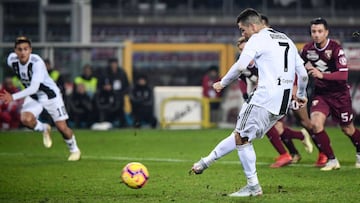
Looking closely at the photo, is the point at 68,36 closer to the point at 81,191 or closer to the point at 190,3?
the point at 190,3

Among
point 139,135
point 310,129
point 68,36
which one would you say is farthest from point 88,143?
point 68,36

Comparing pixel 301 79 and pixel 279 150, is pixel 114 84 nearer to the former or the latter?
pixel 279 150

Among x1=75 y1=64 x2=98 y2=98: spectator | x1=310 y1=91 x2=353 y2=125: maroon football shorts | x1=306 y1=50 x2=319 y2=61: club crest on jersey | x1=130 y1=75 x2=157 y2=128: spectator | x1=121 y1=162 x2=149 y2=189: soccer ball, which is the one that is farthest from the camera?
x1=130 y1=75 x2=157 y2=128: spectator

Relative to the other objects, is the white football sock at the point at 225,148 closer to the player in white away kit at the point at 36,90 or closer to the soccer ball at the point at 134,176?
the soccer ball at the point at 134,176

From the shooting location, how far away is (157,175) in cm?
1342

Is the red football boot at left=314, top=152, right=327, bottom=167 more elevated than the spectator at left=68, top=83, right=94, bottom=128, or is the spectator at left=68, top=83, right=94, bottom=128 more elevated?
the red football boot at left=314, top=152, right=327, bottom=167

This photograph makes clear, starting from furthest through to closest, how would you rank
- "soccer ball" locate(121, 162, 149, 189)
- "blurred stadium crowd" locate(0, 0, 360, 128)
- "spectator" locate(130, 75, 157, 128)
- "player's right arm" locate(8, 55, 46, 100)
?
"blurred stadium crowd" locate(0, 0, 360, 128), "spectator" locate(130, 75, 157, 128), "player's right arm" locate(8, 55, 46, 100), "soccer ball" locate(121, 162, 149, 189)

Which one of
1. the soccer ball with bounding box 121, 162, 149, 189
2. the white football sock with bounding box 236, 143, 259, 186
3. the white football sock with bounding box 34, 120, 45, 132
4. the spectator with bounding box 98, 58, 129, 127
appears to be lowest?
the spectator with bounding box 98, 58, 129, 127

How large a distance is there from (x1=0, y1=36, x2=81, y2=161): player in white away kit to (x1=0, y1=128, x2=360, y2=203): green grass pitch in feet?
1.83

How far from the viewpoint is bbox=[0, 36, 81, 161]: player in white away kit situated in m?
15.5

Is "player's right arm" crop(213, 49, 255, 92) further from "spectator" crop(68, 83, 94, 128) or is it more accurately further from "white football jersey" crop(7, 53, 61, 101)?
"spectator" crop(68, 83, 94, 128)

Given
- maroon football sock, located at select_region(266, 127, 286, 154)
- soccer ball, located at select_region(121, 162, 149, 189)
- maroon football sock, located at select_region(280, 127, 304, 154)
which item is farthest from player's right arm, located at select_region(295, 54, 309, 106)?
maroon football sock, located at select_region(280, 127, 304, 154)

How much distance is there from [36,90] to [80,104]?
436 inches

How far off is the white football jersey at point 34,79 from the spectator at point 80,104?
33.2 feet
